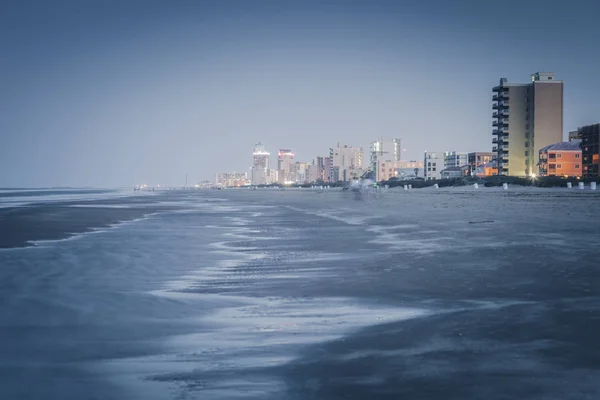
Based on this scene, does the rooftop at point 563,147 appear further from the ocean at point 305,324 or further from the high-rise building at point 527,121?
the ocean at point 305,324

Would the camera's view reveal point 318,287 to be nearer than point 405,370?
No

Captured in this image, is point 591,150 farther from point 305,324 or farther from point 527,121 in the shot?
point 305,324

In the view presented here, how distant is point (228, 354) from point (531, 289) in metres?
6.48

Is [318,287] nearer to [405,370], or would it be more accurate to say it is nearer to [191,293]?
[191,293]

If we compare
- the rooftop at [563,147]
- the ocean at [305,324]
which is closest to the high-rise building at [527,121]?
the rooftop at [563,147]

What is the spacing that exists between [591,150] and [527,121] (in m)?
20.6

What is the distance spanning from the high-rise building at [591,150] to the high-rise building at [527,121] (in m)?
11.0

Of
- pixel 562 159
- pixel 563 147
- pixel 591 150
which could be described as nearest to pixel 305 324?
pixel 562 159

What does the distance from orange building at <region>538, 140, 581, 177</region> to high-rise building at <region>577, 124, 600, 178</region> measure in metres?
1.36

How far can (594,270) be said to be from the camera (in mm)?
12438

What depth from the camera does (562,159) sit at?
428 ft

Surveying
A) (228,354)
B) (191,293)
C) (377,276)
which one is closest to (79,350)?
(228,354)

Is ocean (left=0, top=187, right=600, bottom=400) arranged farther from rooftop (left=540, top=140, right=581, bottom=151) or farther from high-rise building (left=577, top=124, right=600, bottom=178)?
rooftop (left=540, top=140, right=581, bottom=151)

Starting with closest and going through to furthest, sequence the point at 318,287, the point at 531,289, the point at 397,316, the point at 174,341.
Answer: the point at 174,341
the point at 397,316
the point at 531,289
the point at 318,287
